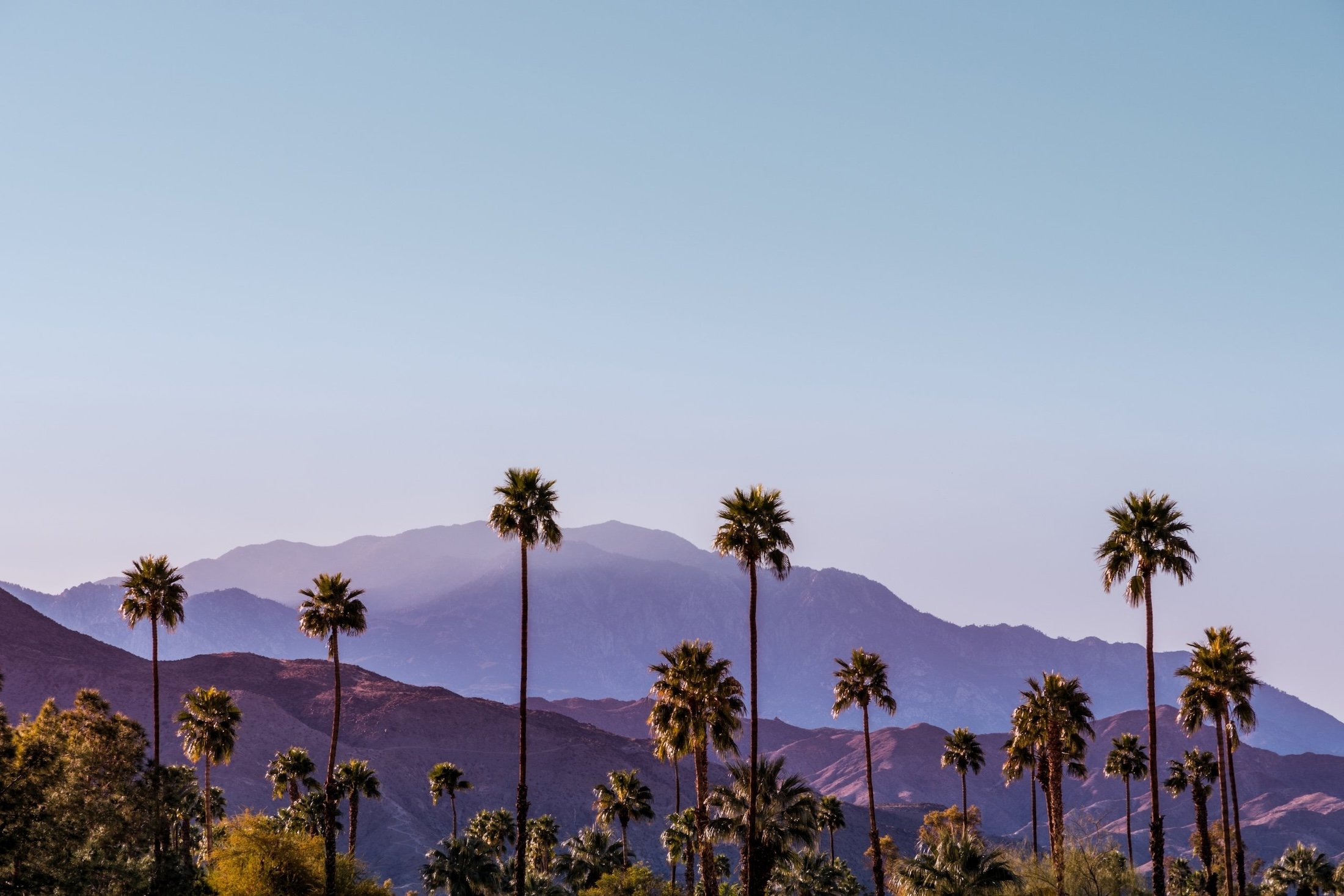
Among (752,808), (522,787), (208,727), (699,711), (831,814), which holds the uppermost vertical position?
(699,711)

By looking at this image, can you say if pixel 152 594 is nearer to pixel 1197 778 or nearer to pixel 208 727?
pixel 208 727

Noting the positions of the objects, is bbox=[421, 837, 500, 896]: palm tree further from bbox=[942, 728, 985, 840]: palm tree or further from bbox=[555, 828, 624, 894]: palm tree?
bbox=[942, 728, 985, 840]: palm tree

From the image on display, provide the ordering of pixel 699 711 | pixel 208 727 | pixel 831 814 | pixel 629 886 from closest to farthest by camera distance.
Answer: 1. pixel 699 711
2. pixel 208 727
3. pixel 629 886
4. pixel 831 814

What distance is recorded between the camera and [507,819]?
93125mm

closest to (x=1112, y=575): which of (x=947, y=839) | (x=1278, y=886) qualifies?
(x=947, y=839)

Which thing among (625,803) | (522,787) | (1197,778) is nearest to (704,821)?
(522,787)

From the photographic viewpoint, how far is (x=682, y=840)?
78188mm

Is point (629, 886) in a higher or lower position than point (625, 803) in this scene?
lower

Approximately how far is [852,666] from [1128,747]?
30752 millimetres

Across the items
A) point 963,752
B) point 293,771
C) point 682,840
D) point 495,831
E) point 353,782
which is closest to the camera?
point 682,840

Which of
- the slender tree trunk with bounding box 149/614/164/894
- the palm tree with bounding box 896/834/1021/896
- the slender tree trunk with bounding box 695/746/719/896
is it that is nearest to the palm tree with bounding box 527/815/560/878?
the slender tree trunk with bounding box 149/614/164/894

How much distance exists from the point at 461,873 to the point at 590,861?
44.9 feet

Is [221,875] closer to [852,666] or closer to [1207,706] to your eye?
Result: [852,666]

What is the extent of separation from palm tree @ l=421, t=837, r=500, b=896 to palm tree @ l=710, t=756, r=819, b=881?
22.2 meters
